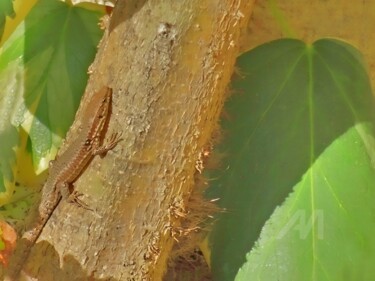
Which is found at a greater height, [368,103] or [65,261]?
[368,103]

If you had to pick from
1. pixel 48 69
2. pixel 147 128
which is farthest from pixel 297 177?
pixel 48 69

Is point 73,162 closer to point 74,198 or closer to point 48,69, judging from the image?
point 74,198

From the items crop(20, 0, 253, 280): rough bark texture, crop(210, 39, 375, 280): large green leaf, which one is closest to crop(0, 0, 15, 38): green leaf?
crop(20, 0, 253, 280): rough bark texture

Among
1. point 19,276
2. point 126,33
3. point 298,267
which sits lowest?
point 19,276

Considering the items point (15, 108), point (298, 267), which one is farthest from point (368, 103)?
point (15, 108)

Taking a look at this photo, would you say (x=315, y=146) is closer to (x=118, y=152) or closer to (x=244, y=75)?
(x=244, y=75)

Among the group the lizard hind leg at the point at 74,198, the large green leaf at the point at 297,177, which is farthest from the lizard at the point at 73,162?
the large green leaf at the point at 297,177

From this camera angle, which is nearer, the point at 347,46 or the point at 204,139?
the point at 204,139
